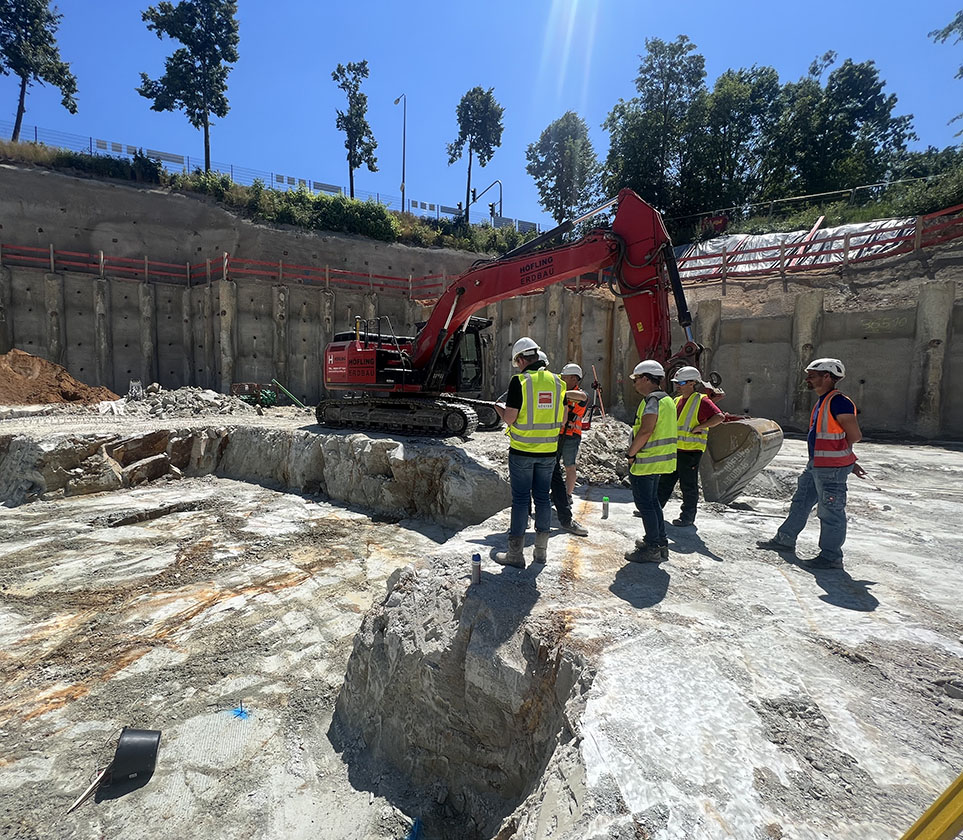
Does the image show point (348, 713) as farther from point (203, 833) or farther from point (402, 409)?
point (402, 409)

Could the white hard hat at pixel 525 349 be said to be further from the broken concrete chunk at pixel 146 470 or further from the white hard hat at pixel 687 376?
the broken concrete chunk at pixel 146 470

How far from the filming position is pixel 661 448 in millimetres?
3795

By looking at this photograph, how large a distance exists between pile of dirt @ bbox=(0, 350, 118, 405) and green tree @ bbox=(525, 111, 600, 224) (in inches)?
1267

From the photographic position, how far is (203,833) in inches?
107

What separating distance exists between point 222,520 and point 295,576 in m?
2.83

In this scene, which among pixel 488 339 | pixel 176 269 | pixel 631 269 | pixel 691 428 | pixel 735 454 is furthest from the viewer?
pixel 176 269

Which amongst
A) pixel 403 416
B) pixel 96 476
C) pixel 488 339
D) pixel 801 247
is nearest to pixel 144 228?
pixel 96 476

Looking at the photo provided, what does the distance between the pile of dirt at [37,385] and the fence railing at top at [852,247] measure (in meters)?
20.2

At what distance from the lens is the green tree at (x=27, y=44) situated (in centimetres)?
2539

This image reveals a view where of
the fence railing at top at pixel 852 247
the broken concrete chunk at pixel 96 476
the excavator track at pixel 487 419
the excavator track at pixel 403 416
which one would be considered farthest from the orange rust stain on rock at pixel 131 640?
the fence railing at top at pixel 852 247

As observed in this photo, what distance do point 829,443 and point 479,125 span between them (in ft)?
144

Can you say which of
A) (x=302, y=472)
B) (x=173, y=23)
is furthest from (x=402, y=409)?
(x=173, y=23)

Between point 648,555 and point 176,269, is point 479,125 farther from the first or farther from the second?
point 648,555

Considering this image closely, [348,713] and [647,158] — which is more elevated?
[647,158]
